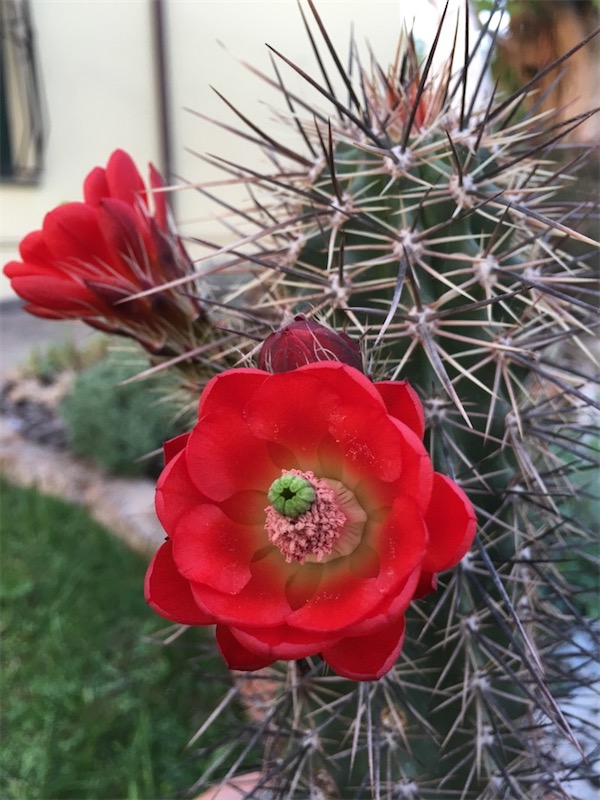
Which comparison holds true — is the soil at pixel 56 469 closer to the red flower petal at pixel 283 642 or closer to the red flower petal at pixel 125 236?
the red flower petal at pixel 125 236

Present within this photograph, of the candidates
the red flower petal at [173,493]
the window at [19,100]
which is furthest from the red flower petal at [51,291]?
the window at [19,100]

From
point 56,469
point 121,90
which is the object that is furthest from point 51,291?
point 121,90

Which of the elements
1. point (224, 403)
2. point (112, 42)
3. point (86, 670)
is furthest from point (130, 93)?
point (224, 403)

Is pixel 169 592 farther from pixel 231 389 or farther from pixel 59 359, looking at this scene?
pixel 59 359

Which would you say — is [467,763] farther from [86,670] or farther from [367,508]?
[86,670]

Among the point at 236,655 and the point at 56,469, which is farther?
the point at 56,469
